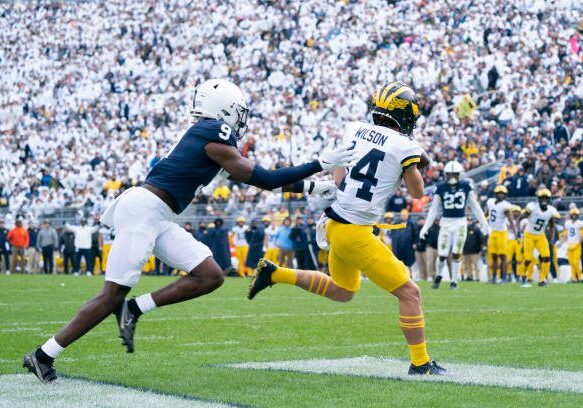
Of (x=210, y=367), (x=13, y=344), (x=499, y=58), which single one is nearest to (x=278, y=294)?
(x=13, y=344)

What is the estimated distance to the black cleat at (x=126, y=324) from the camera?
6.19 metres

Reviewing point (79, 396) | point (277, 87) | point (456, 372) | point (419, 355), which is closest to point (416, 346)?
point (419, 355)

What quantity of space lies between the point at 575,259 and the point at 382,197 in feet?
45.8

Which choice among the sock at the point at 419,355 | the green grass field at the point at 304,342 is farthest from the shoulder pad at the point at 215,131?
the sock at the point at 419,355

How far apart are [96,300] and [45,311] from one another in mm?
6023

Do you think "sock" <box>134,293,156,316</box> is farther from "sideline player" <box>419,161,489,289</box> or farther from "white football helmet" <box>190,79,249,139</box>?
"sideline player" <box>419,161,489,289</box>

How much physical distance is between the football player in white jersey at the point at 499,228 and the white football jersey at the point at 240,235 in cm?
714

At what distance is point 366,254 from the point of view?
257 inches

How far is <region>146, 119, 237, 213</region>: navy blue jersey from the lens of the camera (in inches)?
244

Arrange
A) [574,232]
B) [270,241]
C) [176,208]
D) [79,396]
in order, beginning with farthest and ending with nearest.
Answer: [270,241]
[574,232]
[176,208]
[79,396]

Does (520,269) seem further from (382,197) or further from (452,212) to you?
(382,197)

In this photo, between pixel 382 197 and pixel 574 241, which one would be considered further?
pixel 574 241

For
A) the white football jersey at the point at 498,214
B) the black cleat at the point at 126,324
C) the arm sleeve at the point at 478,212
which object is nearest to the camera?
the black cleat at the point at 126,324

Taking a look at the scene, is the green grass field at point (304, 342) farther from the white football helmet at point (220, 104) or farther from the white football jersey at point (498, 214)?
the white football jersey at point (498, 214)
